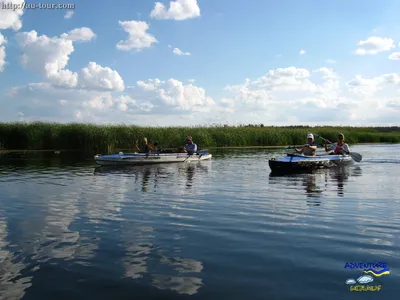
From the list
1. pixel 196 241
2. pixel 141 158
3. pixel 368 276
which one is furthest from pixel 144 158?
pixel 368 276

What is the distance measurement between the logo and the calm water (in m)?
0.10

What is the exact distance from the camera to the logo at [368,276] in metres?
4.98

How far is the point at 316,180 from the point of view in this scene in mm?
15609

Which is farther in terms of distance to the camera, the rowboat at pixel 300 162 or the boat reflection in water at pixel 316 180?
the rowboat at pixel 300 162

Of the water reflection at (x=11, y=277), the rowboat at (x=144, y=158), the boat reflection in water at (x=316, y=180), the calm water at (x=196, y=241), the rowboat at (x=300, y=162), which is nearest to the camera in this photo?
the water reflection at (x=11, y=277)

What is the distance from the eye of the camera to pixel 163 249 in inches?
257

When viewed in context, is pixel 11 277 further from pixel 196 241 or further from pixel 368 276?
pixel 368 276

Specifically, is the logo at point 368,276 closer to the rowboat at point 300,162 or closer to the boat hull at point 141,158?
the rowboat at point 300,162

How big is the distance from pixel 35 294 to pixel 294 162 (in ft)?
47.2

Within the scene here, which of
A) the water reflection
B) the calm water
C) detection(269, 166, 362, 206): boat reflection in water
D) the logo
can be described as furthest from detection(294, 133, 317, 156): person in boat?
the water reflection

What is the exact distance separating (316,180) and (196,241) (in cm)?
972

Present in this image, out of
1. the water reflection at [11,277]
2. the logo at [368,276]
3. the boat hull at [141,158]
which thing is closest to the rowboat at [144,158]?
the boat hull at [141,158]

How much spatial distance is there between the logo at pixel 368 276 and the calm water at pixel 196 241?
96 millimetres

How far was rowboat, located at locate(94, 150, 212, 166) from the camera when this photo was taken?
21891 millimetres
